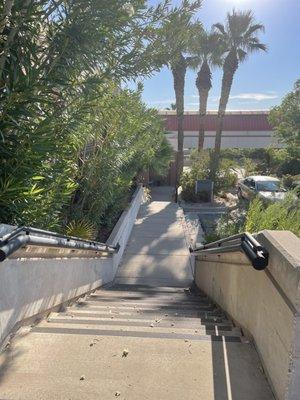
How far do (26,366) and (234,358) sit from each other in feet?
4.43

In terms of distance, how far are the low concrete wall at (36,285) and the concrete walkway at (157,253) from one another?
3.34 metres

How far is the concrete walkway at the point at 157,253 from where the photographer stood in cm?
919

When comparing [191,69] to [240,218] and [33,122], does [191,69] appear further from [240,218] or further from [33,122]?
[33,122]

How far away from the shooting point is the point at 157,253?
1070 cm

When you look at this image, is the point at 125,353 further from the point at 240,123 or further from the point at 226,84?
the point at 240,123

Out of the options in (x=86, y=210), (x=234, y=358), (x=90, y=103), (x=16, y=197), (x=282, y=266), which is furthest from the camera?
(x=86, y=210)

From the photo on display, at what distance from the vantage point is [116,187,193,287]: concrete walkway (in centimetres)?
919

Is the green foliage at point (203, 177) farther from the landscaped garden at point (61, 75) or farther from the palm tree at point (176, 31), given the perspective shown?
the palm tree at point (176, 31)

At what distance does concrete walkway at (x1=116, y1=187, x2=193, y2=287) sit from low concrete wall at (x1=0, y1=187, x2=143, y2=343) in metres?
3.34

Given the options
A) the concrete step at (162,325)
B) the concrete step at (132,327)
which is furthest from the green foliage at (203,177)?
the concrete step at (132,327)

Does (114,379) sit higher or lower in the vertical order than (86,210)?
higher

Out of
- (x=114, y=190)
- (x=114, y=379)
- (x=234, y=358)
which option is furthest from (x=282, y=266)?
(x=114, y=190)

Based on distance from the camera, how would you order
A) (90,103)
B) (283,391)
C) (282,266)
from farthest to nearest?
(90,103) < (282,266) < (283,391)

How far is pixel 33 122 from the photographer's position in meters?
3.50
